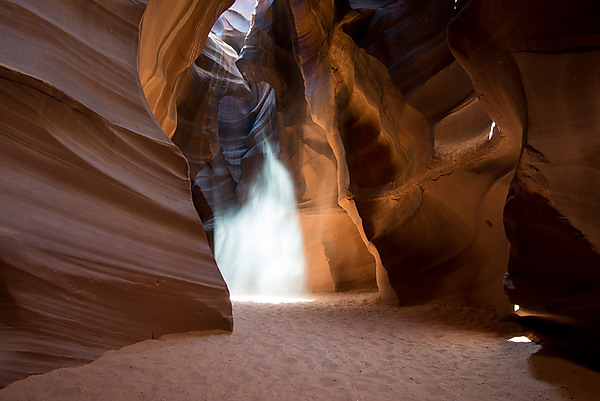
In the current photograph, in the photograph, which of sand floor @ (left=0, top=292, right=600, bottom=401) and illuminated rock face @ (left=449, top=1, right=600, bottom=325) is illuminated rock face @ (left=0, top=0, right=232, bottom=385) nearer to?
sand floor @ (left=0, top=292, right=600, bottom=401)

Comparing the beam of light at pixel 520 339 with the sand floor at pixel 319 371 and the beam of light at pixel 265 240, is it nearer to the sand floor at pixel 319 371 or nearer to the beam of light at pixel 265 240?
the sand floor at pixel 319 371

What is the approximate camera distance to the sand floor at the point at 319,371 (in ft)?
6.89

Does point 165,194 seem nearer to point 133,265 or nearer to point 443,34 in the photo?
point 133,265

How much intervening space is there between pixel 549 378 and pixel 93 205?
3.96 m

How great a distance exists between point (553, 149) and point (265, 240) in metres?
10.6

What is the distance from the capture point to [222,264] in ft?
45.9

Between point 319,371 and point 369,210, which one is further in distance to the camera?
point 369,210

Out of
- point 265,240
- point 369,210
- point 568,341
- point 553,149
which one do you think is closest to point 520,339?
point 568,341

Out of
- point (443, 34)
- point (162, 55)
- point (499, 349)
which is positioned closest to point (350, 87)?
point (443, 34)

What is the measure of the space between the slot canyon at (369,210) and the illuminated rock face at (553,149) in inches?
0.5

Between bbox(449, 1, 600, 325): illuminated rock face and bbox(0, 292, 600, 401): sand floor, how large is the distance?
67 cm

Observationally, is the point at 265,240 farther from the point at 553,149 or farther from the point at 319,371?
the point at 553,149

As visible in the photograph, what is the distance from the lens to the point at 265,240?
12602mm

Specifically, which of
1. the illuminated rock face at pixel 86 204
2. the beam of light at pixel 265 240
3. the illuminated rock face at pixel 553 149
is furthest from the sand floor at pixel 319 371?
the beam of light at pixel 265 240
